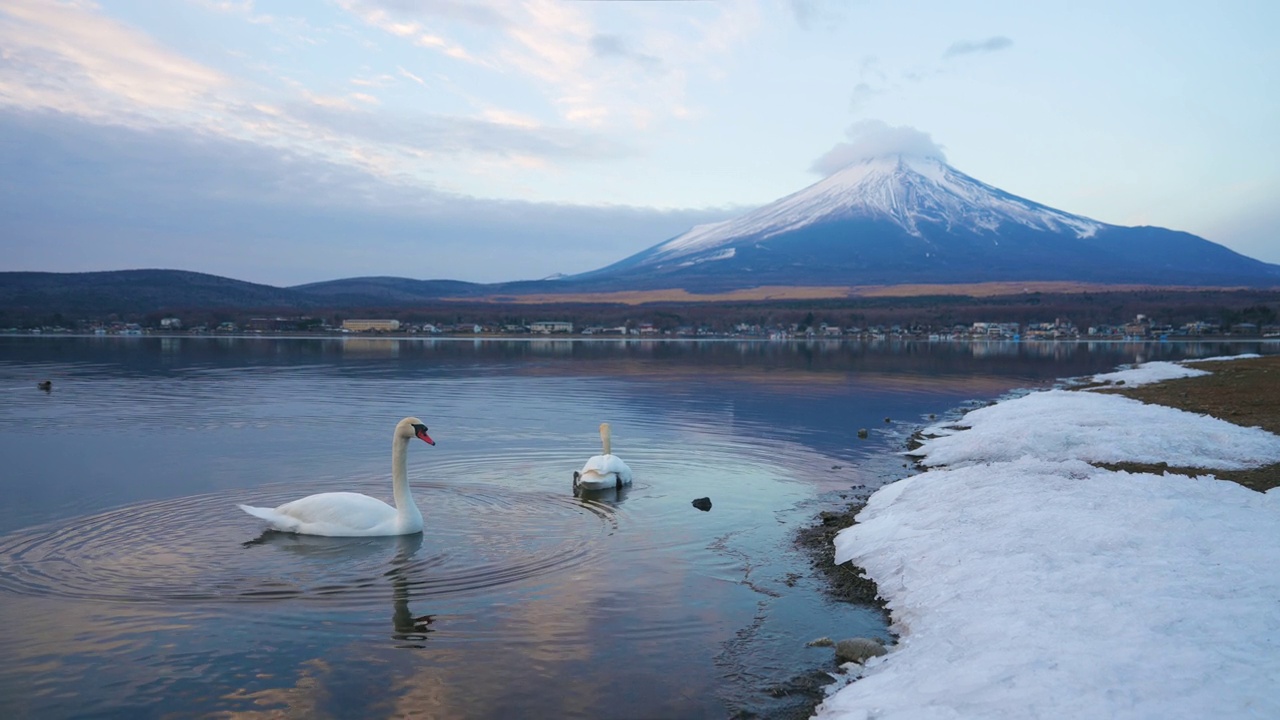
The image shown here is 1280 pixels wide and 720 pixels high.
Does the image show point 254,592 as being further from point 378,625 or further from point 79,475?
point 79,475

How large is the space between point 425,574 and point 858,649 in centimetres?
570

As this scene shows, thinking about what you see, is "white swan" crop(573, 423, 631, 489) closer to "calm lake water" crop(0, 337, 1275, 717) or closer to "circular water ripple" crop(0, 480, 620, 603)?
"calm lake water" crop(0, 337, 1275, 717)

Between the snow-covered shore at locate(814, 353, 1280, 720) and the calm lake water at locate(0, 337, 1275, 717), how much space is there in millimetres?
1047

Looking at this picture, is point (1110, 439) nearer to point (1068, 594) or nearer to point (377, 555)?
point (1068, 594)

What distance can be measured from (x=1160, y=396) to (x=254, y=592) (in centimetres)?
2845

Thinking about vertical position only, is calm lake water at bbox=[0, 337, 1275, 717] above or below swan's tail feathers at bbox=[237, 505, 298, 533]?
below

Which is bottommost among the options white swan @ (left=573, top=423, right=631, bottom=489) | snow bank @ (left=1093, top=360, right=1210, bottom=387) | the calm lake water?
the calm lake water

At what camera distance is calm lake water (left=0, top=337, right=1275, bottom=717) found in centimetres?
808

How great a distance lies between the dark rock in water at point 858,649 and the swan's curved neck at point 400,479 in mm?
7198

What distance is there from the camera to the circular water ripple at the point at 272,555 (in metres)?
10.7

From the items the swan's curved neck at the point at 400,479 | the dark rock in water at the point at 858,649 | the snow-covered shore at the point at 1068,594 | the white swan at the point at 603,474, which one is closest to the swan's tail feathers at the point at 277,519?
the swan's curved neck at the point at 400,479

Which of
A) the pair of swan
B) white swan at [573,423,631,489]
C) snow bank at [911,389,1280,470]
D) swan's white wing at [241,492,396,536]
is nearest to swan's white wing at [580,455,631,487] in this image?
white swan at [573,423,631,489]

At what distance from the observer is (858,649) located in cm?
855

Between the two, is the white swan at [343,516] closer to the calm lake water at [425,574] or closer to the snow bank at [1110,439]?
the calm lake water at [425,574]
